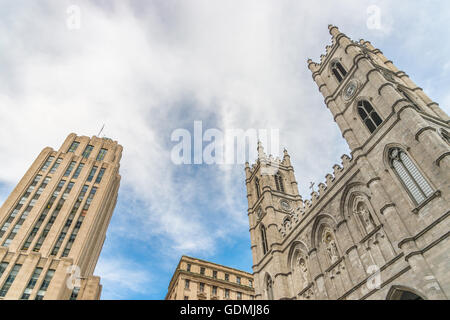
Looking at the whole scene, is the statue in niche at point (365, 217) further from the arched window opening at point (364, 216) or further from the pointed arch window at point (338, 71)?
the pointed arch window at point (338, 71)

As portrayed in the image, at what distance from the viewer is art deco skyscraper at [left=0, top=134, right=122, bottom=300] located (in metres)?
42.1

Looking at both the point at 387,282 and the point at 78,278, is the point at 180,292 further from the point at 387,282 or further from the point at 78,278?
the point at 387,282

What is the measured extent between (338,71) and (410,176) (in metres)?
16.0

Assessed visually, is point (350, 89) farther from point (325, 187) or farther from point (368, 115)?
point (325, 187)

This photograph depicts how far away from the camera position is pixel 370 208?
62.7ft

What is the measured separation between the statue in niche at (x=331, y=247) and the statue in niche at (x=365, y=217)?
3197 mm

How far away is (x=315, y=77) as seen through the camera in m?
32.4

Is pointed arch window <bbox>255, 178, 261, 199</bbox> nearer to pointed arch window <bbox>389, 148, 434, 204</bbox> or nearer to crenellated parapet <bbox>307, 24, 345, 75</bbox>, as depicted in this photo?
crenellated parapet <bbox>307, 24, 345, 75</bbox>

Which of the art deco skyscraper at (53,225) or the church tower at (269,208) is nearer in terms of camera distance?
the church tower at (269,208)

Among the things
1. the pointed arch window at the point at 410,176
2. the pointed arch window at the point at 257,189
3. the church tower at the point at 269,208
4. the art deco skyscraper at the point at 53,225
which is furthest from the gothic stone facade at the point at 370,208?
the art deco skyscraper at the point at 53,225

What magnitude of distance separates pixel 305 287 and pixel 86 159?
59486mm

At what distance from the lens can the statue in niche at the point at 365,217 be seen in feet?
61.3

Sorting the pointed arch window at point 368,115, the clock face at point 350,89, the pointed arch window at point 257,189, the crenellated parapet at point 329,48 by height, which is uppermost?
the crenellated parapet at point 329,48
